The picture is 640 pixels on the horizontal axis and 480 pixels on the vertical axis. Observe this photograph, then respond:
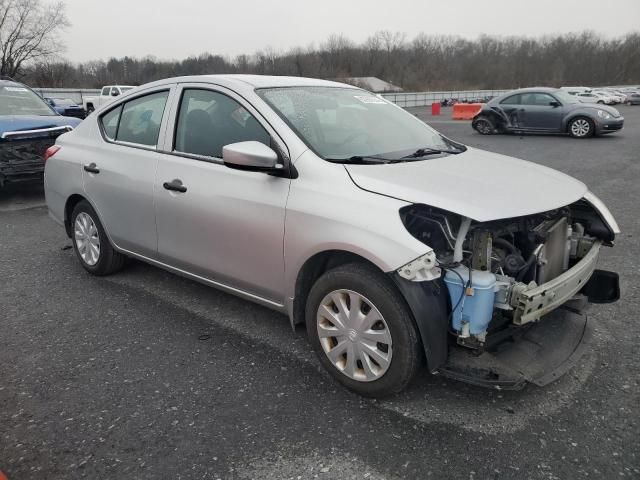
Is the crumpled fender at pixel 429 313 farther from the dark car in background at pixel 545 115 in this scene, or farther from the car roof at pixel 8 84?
the dark car in background at pixel 545 115

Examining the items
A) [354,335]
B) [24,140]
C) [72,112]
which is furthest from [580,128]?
[72,112]

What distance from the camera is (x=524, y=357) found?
8.98ft

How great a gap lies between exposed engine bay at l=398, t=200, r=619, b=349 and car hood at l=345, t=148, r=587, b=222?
11cm

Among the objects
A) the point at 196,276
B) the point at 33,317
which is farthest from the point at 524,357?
the point at 33,317

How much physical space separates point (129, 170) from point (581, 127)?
575 inches

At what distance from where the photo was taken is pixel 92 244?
4.59 m

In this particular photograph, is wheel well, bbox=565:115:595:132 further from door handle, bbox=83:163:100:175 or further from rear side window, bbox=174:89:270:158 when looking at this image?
door handle, bbox=83:163:100:175

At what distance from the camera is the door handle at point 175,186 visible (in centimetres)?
348

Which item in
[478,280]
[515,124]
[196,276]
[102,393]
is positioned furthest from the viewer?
[515,124]

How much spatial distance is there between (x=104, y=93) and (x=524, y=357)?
31894 mm

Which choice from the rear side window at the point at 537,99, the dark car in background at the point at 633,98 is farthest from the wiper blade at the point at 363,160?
the dark car in background at the point at 633,98

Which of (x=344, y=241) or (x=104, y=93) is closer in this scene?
(x=344, y=241)

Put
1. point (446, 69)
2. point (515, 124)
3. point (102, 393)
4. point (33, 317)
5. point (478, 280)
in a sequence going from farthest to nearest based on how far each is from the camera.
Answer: point (446, 69) < point (515, 124) < point (33, 317) < point (102, 393) < point (478, 280)

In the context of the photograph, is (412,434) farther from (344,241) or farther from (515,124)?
(515,124)
